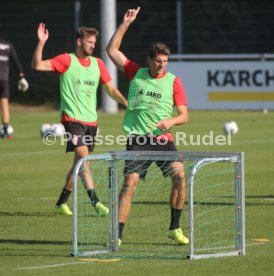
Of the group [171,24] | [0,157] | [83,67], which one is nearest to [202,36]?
[171,24]

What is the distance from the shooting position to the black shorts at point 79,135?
549 inches

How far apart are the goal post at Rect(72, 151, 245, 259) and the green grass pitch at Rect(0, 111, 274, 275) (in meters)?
0.22

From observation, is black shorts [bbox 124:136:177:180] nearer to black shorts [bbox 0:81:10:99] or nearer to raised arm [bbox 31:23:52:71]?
raised arm [bbox 31:23:52:71]

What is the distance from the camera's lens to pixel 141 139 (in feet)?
38.7

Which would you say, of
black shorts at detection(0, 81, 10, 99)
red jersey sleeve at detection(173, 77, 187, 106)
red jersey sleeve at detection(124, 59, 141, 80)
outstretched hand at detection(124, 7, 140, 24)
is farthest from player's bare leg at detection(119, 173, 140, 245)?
black shorts at detection(0, 81, 10, 99)

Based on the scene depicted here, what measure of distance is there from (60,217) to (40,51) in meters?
2.16

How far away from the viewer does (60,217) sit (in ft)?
45.0

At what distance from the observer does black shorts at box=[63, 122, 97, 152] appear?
45.7ft

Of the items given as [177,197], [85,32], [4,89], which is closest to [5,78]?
[4,89]

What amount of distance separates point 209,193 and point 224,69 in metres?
17.4

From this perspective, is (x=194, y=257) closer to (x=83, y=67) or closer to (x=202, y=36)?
(x=83, y=67)

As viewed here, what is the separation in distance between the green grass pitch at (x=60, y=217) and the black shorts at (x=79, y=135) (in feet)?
3.00

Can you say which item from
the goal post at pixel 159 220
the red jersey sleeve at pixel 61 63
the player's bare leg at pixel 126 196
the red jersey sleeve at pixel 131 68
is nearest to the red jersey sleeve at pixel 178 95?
the red jersey sleeve at pixel 131 68

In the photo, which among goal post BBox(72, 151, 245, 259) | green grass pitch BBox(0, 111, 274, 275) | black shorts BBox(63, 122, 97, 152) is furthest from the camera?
black shorts BBox(63, 122, 97, 152)
